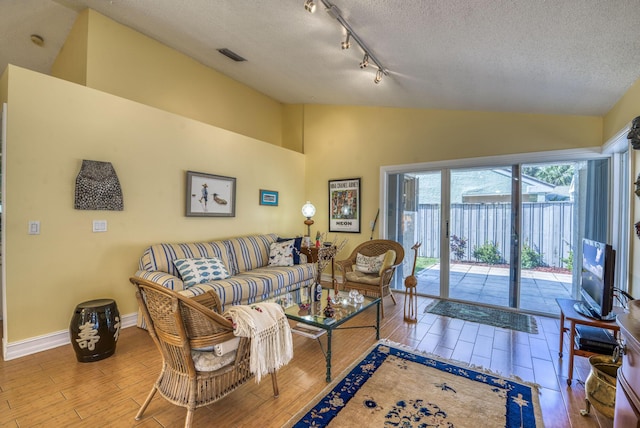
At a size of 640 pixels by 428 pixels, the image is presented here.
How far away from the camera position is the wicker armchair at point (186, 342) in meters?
1.56

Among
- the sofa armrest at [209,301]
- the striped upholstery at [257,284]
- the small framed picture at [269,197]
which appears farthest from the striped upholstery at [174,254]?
the sofa armrest at [209,301]

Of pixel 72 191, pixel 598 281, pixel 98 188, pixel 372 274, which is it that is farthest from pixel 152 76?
pixel 598 281

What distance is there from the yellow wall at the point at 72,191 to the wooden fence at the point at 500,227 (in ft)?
10.6

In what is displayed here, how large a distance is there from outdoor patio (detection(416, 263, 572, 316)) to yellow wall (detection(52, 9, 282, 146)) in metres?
4.02

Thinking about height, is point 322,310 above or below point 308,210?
below

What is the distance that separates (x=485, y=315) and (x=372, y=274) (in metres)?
1.46

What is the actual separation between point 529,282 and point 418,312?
153 cm

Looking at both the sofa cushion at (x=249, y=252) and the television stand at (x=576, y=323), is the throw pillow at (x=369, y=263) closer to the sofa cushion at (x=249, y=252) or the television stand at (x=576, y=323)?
the sofa cushion at (x=249, y=252)

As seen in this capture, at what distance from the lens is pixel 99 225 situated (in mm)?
3002

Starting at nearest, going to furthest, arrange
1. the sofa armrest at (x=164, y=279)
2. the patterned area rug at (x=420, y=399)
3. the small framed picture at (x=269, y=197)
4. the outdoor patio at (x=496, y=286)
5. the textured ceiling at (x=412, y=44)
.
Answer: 1. the patterned area rug at (x=420, y=399)
2. the textured ceiling at (x=412, y=44)
3. the sofa armrest at (x=164, y=279)
4. the outdoor patio at (x=496, y=286)
5. the small framed picture at (x=269, y=197)

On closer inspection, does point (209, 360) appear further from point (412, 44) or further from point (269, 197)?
point (269, 197)

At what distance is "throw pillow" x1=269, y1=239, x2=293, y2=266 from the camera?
4293 mm

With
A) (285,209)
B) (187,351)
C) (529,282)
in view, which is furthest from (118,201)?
(529,282)

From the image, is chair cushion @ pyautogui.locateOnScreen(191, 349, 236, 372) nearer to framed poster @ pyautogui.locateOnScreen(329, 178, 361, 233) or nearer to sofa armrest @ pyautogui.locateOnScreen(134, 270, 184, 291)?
sofa armrest @ pyautogui.locateOnScreen(134, 270, 184, 291)
